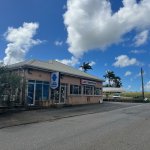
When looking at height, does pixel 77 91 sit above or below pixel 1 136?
above

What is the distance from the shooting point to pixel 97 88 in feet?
131

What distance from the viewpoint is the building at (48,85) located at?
25.3 metres

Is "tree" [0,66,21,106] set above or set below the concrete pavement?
above

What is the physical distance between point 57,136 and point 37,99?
1604 centimetres

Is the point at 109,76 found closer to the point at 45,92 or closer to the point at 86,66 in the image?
the point at 86,66

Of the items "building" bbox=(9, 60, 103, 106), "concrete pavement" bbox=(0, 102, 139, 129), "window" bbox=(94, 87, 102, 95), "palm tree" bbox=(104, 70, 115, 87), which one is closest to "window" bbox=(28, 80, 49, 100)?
"building" bbox=(9, 60, 103, 106)

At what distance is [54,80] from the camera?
91.6 ft

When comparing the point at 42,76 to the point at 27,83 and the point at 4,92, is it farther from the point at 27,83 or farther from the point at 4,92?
the point at 4,92

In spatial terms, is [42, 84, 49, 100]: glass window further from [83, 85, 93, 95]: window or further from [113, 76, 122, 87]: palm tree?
[113, 76, 122, 87]: palm tree

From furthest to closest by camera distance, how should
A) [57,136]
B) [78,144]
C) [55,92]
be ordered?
[55,92] < [57,136] < [78,144]

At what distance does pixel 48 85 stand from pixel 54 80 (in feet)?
3.05

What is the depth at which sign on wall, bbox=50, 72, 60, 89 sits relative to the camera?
27609 millimetres

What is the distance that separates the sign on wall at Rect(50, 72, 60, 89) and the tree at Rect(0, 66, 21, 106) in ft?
21.3

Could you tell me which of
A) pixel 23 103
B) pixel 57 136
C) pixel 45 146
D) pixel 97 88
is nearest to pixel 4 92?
pixel 23 103
